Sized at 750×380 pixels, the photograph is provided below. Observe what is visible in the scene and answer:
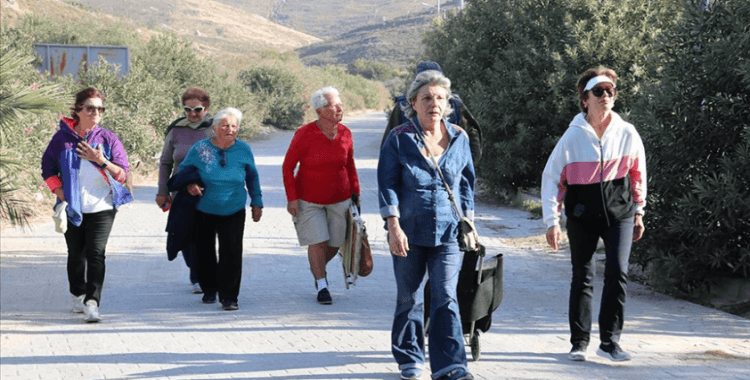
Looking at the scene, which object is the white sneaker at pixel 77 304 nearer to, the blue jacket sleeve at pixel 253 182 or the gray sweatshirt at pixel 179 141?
the gray sweatshirt at pixel 179 141

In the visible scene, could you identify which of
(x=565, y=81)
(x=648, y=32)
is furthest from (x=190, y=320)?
(x=648, y=32)

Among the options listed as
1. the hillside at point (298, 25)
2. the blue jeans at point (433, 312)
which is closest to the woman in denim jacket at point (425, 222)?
the blue jeans at point (433, 312)

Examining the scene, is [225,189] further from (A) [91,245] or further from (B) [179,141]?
(A) [91,245]

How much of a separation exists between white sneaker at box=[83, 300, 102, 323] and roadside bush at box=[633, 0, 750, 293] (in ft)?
15.3

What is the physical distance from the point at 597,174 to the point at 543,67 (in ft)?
29.6

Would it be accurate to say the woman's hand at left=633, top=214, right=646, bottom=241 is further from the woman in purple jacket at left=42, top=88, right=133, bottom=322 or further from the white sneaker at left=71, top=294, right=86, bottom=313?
the white sneaker at left=71, top=294, right=86, bottom=313

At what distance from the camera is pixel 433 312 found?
17.7 ft

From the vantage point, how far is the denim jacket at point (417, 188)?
5355mm

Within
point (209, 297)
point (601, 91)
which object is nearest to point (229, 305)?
point (209, 297)

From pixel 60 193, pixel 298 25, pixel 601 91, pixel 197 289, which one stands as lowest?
pixel 197 289

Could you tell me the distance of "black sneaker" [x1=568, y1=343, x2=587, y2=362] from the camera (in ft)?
19.4

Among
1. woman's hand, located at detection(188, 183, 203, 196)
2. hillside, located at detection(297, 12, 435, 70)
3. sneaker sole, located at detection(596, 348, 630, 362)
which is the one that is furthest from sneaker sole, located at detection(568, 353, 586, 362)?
hillside, located at detection(297, 12, 435, 70)

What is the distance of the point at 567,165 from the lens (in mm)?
5926

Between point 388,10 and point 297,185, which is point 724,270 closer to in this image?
point 297,185
